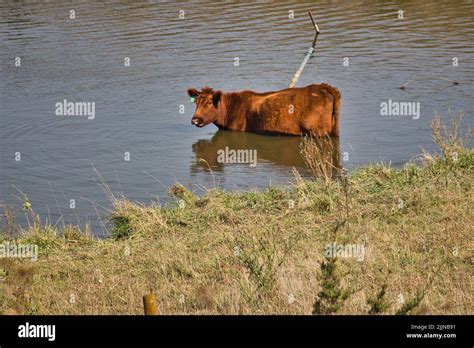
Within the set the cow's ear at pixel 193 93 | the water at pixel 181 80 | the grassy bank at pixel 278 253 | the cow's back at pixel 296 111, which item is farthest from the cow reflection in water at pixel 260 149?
the grassy bank at pixel 278 253

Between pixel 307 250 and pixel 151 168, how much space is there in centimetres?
567

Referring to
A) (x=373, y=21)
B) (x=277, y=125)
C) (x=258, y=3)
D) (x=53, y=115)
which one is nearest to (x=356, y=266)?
(x=277, y=125)

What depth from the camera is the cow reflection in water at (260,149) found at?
48.8 feet

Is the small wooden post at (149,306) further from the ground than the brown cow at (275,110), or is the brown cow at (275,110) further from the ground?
the brown cow at (275,110)

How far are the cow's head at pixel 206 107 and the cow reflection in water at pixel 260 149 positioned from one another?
0.33 metres

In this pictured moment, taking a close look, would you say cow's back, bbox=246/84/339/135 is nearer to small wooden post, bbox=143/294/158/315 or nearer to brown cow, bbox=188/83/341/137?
A: brown cow, bbox=188/83/341/137

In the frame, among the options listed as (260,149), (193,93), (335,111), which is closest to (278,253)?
(260,149)

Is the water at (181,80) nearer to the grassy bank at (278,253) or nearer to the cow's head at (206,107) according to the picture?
the cow's head at (206,107)

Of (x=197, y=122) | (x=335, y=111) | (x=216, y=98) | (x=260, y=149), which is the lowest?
(x=260, y=149)

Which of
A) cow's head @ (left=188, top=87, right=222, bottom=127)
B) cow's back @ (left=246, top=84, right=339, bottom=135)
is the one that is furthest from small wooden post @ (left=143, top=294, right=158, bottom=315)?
cow's head @ (left=188, top=87, right=222, bottom=127)

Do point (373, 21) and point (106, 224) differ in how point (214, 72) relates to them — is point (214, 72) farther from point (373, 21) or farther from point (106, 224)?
point (106, 224)

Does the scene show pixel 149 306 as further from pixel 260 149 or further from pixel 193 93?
pixel 193 93

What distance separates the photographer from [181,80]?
20.0 m

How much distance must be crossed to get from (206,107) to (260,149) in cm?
151
